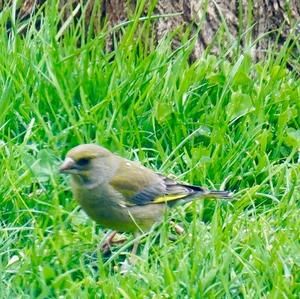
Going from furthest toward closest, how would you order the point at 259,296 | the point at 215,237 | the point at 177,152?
the point at 177,152
the point at 215,237
the point at 259,296

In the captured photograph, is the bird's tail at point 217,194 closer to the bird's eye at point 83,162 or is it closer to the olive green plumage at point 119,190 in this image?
the olive green plumage at point 119,190

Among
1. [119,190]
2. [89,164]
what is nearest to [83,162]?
[89,164]

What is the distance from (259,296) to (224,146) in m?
1.43

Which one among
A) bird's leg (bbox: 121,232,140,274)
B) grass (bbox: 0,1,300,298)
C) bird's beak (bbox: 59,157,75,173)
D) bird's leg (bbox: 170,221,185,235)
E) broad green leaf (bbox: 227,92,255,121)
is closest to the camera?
grass (bbox: 0,1,300,298)

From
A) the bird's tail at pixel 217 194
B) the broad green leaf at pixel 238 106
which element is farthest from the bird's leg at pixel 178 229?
the broad green leaf at pixel 238 106

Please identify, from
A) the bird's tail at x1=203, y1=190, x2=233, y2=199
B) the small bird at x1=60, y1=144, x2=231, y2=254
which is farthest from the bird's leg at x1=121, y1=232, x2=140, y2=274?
the bird's tail at x1=203, y1=190, x2=233, y2=199

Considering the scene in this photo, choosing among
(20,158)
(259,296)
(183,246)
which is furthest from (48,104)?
(259,296)

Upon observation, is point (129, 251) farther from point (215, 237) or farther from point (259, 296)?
point (259, 296)

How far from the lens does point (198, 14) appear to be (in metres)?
7.31

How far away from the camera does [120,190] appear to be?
5.64 metres

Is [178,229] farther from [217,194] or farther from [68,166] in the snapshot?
[68,166]

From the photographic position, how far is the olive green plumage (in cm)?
548

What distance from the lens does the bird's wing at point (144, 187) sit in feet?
18.5

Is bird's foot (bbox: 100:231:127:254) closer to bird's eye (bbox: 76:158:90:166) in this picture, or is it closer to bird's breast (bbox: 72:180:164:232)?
bird's breast (bbox: 72:180:164:232)
